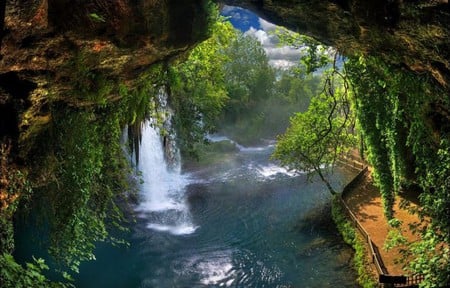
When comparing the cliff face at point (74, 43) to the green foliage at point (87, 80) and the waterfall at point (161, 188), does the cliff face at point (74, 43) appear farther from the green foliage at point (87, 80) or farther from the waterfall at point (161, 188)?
the waterfall at point (161, 188)

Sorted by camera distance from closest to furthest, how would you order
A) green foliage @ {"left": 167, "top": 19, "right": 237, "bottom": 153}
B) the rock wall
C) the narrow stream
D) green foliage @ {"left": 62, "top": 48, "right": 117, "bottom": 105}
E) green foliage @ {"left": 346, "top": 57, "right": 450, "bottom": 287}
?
the rock wall, green foliage @ {"left": 346, "top": 57, "right": 450, "bottom": 287}, green foliage @ {"left": 62, "top": 48, "right": 117, "bottom": 105}, the narrow stream, green foliage @ {"left": 167, "top": 19, "right": 237, "bottom": 153}

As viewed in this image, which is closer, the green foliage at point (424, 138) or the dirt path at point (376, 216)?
the green foliage at point (424, 138)

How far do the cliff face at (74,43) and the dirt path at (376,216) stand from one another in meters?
11.0

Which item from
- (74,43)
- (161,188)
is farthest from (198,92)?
(161,188)

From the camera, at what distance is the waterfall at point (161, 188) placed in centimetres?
2186

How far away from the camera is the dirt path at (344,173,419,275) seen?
14396 mm

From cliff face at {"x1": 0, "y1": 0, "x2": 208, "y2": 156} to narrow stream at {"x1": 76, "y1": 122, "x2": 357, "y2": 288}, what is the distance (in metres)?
10.1

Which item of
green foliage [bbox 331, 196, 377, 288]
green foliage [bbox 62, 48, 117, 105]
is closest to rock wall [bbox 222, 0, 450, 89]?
green foliage [bbox 62, 48, 117, 105]

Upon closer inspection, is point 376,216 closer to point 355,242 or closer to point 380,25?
point 355,242

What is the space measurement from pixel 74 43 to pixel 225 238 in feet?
49.2

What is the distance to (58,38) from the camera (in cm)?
614

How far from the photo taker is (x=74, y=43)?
21.2 ft

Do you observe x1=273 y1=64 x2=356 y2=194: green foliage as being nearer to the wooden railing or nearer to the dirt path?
the dirt path

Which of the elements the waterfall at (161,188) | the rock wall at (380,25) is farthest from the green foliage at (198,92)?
the rock wall at (380,25)
